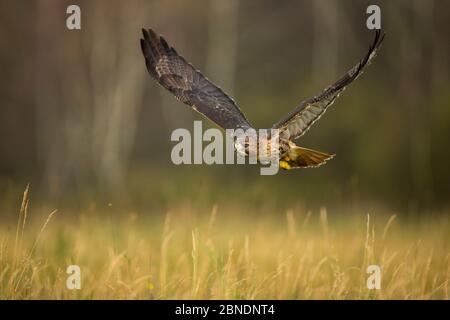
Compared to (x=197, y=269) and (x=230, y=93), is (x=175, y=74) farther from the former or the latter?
(x=230, y=93)

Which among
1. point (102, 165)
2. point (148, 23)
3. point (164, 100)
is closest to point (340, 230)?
point (102, 165)

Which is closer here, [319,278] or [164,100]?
[319,278]

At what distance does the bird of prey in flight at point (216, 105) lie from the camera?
6.50 metres

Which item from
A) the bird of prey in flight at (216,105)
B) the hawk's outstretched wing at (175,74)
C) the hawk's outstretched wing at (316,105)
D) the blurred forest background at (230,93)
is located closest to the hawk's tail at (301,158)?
the bird of prey in flight at (216,105)

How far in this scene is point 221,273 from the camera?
550cm

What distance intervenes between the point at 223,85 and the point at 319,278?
542 inches

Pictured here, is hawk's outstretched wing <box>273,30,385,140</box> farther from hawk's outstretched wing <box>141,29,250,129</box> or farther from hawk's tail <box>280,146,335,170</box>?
hawk's outstretched wing <box>141,29,250,129</box>

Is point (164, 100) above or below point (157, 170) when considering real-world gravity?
above

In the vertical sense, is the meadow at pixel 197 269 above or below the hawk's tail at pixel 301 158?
below

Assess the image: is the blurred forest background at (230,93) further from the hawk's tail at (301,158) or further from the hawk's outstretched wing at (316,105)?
the hawk's outstretched wing at (316,105)

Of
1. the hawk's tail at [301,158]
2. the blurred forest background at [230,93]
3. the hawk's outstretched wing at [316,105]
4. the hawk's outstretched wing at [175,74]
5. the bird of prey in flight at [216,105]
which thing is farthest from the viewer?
the blurred forest background at [230,93]

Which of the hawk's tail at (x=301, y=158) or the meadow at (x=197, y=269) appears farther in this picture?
the hawk's tail at (x=301, y=158)

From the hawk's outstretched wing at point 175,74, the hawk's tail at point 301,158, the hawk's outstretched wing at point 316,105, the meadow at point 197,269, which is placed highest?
the hawk's outstretched wing at point 175,74

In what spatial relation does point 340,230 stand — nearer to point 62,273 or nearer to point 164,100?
point 62,273
